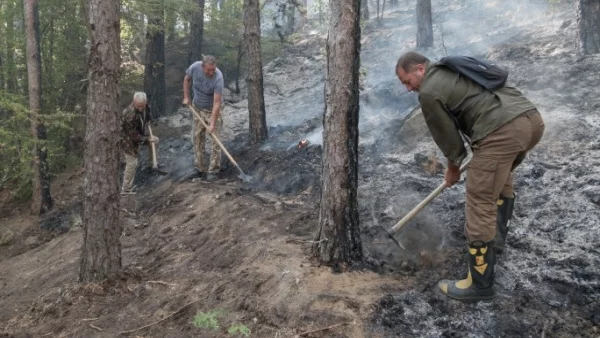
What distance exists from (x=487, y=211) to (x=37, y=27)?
9.44 meters

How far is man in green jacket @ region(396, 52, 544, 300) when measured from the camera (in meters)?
3.53

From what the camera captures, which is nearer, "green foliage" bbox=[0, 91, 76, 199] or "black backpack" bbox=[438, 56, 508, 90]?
"black backpack" bbox=[438, 56, 508, 90]

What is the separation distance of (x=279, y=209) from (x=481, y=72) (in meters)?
3.61

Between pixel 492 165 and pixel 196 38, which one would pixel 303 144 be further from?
pixel 196 38

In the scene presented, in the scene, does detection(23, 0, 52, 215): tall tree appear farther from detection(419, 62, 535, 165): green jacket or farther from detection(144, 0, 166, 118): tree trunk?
detection(419, 62, 535, 165): green jacket

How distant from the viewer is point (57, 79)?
1166 cm

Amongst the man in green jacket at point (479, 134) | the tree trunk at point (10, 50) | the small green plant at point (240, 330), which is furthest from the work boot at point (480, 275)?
the tree trunk at point (10, 50)

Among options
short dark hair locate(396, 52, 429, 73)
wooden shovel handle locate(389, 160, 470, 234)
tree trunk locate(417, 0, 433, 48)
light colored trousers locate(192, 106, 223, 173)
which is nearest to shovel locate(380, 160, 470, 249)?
wooden shovel handle locate(389, 160, 470, 234)

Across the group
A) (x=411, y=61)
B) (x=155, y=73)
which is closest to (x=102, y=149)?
(x=411, y=61)

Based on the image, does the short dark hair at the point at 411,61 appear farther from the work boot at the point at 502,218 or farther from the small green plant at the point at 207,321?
the small green plant at the point at 207,321

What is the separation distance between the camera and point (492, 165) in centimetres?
355

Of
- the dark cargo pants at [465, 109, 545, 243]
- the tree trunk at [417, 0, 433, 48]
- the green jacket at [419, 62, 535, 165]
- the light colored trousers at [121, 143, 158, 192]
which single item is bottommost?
the light colored trousers at [121, 143, 158, 192]

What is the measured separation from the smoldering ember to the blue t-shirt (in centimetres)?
3

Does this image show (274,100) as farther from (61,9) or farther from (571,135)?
(571,135)
